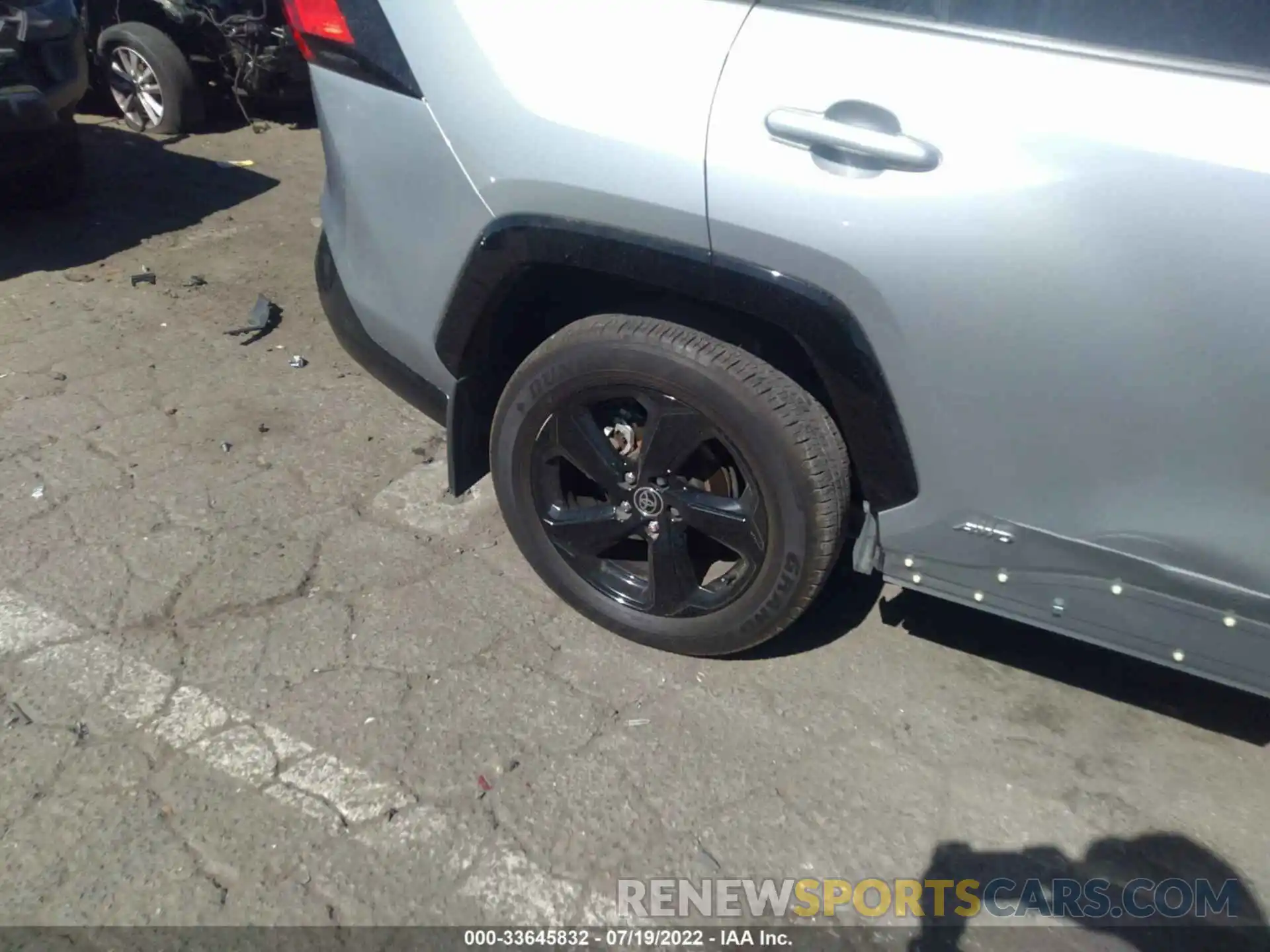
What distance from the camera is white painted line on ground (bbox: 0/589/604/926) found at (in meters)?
2.16

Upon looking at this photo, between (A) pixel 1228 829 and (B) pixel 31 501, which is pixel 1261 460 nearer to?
(A) pixel 1228 829

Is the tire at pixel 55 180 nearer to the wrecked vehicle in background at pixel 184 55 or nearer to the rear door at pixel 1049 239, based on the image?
the wrecked vehicle in background at pixel 184 55

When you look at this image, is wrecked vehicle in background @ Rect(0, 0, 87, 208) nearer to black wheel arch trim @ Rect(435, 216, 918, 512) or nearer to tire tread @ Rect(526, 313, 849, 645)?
black wheel arch trim @ Rect(435, 216, 918, 512)

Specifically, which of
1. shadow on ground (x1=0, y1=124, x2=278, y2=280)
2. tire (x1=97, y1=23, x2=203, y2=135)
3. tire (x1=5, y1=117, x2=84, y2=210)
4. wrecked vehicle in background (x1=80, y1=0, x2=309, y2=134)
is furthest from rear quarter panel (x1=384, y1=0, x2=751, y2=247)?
tire (x1=97, y1=23, x2=203, y2=135)

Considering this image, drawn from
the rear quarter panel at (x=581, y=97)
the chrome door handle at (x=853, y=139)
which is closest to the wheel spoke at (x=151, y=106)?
the rear quarter panel at (x=581, y=97)

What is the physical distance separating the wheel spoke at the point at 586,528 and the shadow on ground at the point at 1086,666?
0.83 meters

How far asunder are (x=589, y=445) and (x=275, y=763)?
3.37 ft

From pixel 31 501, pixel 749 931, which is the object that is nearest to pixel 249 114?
pixel 31 501

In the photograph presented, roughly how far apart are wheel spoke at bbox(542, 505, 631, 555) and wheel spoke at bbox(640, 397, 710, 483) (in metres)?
0.18

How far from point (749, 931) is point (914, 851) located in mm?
419

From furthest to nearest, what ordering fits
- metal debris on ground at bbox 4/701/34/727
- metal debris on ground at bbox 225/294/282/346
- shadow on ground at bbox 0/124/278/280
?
shadow on ground at bbox 0/124/278/280, metal debris on ground at bbox 225/294/282/346, metal debris on ground at bbox 4/701/34/727

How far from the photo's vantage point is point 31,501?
320cm

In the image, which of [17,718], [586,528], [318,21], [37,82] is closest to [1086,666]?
[586,528]

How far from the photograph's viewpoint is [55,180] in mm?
5270
